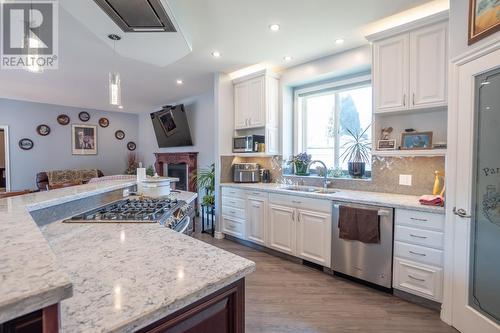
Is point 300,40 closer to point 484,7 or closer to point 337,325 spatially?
point 484,7

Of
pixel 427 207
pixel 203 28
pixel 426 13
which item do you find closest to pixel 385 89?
pixel 426 13

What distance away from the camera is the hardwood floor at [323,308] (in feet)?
6.59

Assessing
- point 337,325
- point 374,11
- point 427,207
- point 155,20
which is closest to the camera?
point 155,20

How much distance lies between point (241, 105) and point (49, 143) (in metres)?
5.51

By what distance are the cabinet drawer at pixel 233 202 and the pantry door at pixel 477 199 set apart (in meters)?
2.44

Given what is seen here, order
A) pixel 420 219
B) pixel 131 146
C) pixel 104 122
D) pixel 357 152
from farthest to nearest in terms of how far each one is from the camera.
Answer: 1. pixel 131 146
2. pixel 104 122
3. pixel 357 152
4. pixel 420 219

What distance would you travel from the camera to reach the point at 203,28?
2635 millimetres

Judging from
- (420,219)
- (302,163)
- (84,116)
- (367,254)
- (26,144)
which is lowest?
(367,254)

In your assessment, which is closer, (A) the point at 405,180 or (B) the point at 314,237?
Result: (A) the point at 405,180

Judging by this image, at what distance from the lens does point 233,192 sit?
3.91m

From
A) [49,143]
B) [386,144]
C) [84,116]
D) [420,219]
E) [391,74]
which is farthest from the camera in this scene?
[84,116]

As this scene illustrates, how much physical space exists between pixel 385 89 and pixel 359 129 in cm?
78

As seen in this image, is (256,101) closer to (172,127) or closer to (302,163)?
(302,163)

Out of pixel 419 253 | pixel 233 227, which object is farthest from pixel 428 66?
pixel 233 227
